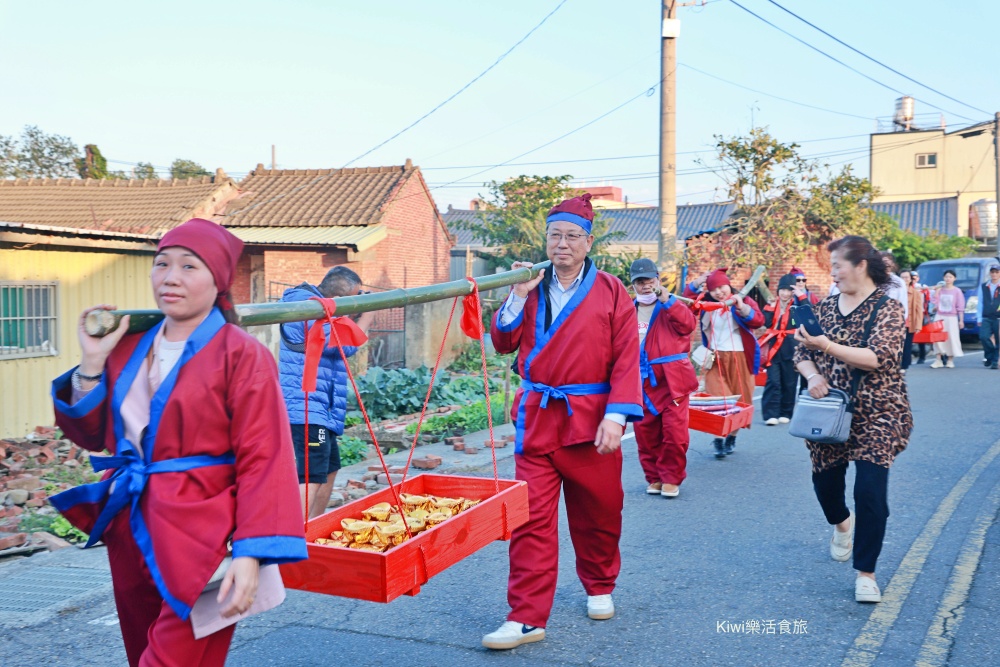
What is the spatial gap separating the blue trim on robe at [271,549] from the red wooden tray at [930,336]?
52.0 feet

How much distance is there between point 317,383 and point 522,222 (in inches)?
676

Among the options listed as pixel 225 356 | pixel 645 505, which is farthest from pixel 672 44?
pixel 225 356

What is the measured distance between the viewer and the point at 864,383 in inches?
187

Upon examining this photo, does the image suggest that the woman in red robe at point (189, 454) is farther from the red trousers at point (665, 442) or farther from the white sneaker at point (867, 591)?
the red trousers at point (665, 442)

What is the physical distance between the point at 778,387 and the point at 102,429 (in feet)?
30.7

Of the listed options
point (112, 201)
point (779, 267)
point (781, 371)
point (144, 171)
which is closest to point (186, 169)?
point (144, 171)

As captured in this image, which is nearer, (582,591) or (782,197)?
(582,591)

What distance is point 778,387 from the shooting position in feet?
35.8

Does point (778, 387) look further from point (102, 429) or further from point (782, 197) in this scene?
point (782, 197)

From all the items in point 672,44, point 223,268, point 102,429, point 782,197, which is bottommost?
point 102,429

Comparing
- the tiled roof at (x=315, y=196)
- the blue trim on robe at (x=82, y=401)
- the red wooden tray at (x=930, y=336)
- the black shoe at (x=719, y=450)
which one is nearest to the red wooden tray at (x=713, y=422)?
the black shoe at (x=719, y=450)

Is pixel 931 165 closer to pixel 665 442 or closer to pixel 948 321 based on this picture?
pixel 948 321

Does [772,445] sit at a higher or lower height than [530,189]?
lower

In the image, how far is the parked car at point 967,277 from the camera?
21.5m
